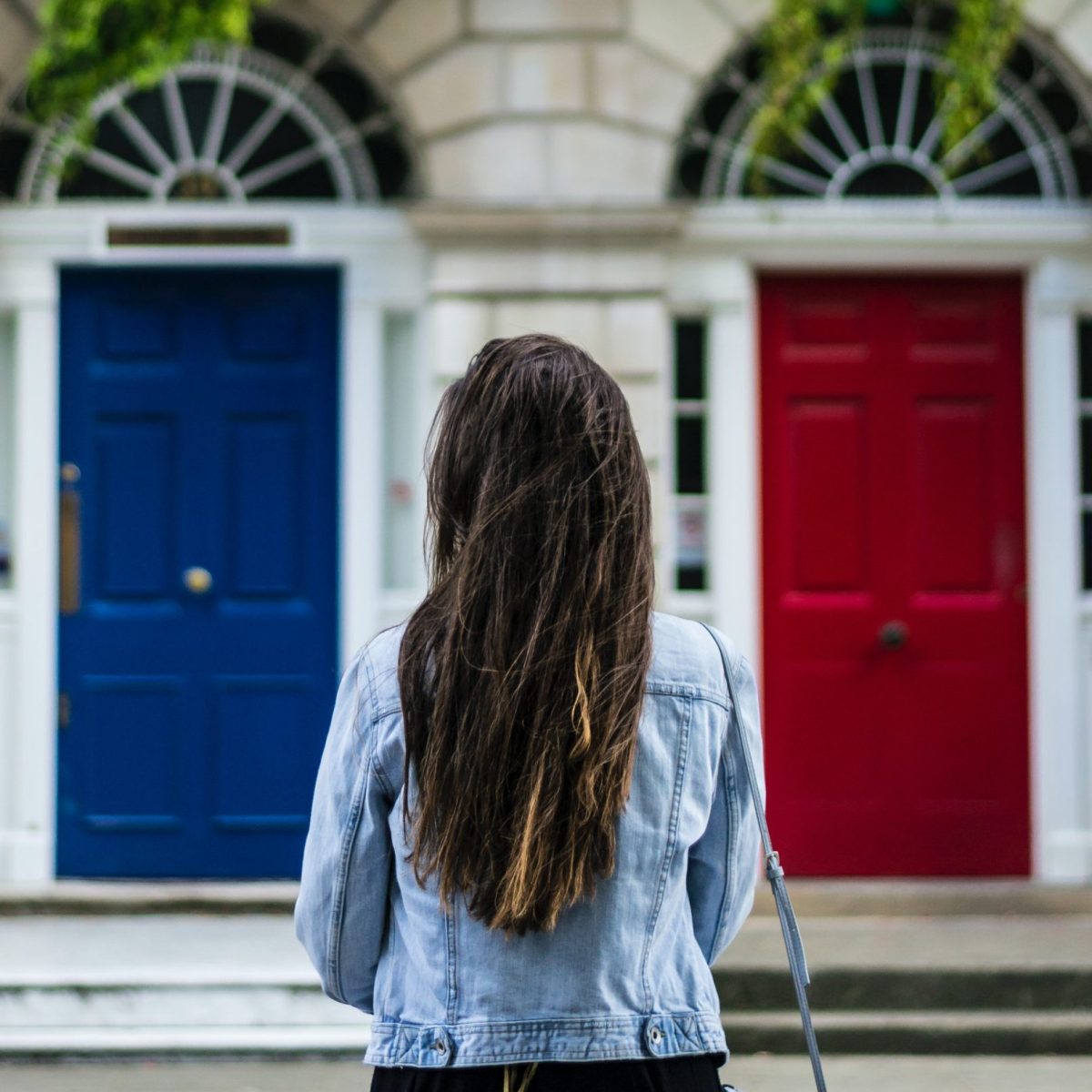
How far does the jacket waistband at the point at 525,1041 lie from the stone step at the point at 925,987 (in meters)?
3.74

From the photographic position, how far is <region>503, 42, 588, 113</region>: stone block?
6543 mm

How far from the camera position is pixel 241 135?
6699mm

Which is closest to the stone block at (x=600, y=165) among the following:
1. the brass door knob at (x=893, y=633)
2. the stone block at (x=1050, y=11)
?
the stone block at (x=1050, y=11)

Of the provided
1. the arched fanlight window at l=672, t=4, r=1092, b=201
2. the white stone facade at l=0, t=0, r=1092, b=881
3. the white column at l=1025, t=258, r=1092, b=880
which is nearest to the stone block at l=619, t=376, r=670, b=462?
the white stone facade at l=0, t=0, r=1092, b=881

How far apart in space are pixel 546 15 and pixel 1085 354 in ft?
8.36

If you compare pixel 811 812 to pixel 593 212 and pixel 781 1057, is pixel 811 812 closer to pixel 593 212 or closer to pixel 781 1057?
pixel 781 1057

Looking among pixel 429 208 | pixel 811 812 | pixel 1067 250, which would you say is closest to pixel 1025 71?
pixel 1067 250

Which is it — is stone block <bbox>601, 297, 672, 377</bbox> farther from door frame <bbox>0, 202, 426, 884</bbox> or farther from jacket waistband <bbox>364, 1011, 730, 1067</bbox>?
jacket waistband <bbox>364, 1011, 730, 1067</bbox>

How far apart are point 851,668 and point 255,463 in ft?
8.28

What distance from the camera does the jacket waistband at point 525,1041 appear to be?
70.2 inches

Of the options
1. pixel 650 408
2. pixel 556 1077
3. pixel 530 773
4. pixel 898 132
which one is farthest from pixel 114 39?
pixel 556 1077

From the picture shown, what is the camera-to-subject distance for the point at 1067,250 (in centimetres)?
664

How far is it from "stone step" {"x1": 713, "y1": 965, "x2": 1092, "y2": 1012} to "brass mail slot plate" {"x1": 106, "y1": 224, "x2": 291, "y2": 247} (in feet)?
10.9

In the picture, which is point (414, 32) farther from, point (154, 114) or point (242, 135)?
point (154, 114)
